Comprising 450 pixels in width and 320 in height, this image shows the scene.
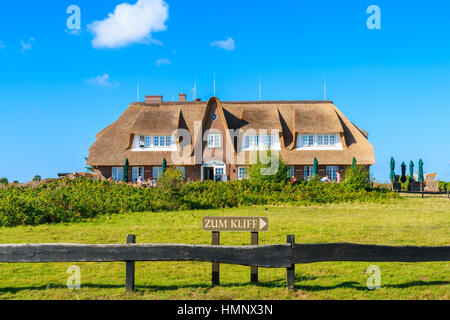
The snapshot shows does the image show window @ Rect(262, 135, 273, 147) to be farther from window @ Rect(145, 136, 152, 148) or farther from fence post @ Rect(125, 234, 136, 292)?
fence post @ Rect(125, 234, 136, 292)

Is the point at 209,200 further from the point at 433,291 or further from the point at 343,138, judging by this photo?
the point at 343,138

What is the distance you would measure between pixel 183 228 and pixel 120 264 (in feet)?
17.0

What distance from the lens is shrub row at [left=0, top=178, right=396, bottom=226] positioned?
19.2m

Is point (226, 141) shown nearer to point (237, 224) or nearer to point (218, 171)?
point (218, 171)

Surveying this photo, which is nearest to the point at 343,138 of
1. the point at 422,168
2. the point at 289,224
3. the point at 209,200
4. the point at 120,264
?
the point at 422,168

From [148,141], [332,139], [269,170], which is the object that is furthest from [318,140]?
[148,141]

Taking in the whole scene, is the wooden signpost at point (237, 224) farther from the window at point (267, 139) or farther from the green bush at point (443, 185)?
the green bush at point (443, 185)

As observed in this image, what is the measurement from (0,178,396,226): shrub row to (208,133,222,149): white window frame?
34.3 feet

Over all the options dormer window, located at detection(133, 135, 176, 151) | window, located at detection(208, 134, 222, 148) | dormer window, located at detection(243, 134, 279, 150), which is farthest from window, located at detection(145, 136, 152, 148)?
dormer window, located at detection(243, 134, 279, 150)

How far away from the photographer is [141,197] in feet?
77.8

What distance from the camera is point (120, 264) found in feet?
36.4

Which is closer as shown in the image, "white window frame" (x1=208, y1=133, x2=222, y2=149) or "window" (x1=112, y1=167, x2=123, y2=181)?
"white window frame" (x1=208, y1=133, x2=222, y2=149)

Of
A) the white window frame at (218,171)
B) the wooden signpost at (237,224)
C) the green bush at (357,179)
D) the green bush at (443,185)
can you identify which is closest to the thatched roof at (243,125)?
the white window frame at (218,171)
